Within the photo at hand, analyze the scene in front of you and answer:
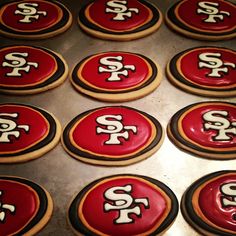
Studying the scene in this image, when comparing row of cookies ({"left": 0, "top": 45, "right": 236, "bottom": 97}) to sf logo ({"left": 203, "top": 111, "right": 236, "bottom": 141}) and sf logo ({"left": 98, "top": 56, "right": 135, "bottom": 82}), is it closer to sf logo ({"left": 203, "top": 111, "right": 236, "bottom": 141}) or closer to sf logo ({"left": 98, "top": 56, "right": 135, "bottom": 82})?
sf logo ({"left": 98, "top": 56, "right": 135, "bottom": 82})

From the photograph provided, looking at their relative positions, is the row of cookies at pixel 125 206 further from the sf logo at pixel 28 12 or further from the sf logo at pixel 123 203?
the sf logo at pixel 28 12

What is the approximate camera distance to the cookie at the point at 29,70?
1707 mm

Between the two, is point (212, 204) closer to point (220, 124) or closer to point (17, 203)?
point (220, 124)

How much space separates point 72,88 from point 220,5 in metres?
0.72

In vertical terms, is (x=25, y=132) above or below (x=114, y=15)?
A: below

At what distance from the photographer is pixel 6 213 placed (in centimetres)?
133

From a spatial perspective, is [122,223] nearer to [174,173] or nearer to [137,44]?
[174,173]

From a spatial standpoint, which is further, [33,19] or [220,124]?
[33,19]

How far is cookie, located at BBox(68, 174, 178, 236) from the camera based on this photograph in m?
1.30

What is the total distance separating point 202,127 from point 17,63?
0.68 metres

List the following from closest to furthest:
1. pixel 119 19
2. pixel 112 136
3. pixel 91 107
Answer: pixel 112 136, pixel 91 107, pixel 119 19

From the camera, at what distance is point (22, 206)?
135 cm

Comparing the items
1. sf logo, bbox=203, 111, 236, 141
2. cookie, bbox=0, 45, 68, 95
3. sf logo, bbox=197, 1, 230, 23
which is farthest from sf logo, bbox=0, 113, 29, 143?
sf logo, bbox=197, 1, 230, 23

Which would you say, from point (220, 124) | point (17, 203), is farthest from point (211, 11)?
point (17, 203)
